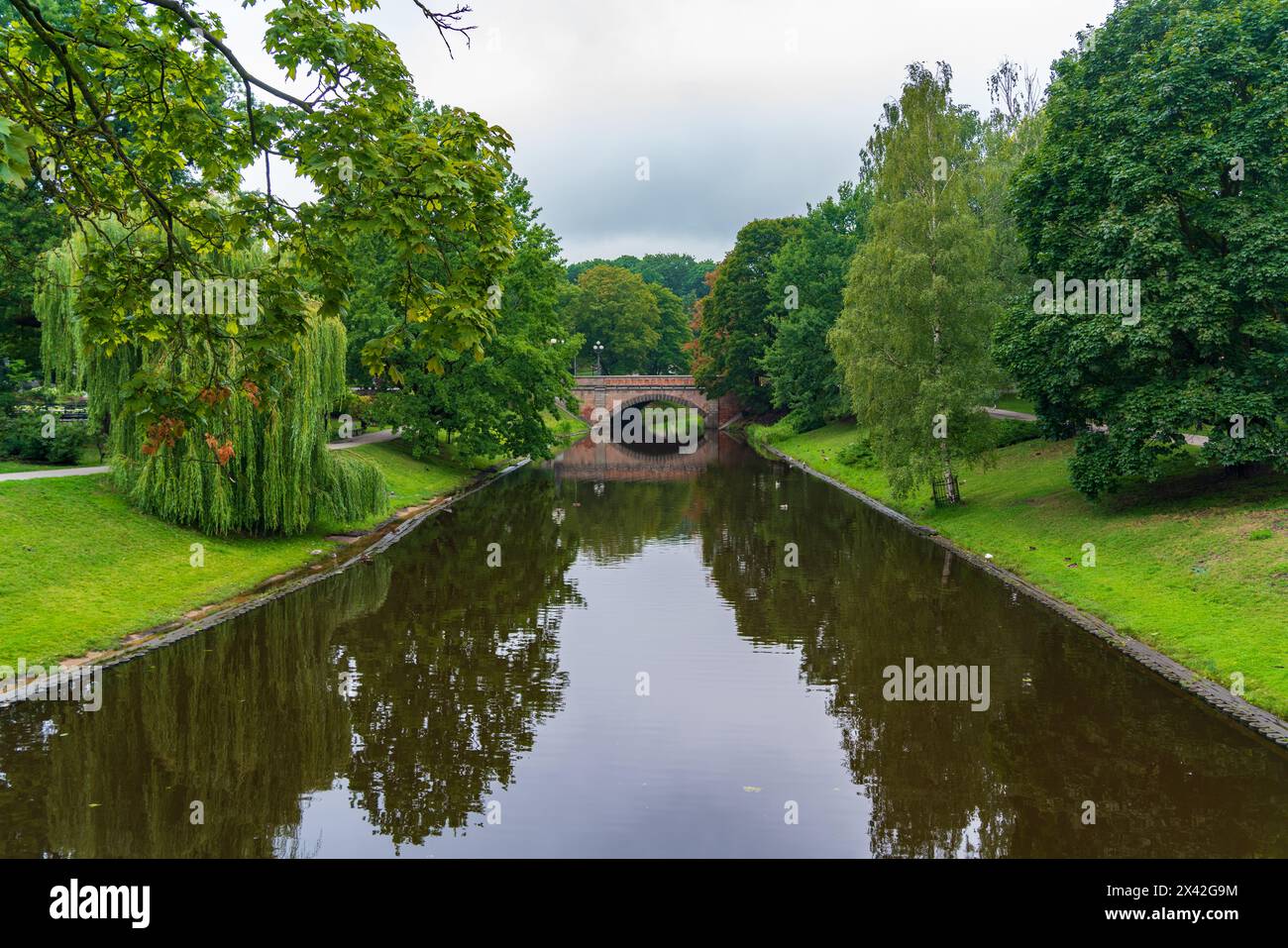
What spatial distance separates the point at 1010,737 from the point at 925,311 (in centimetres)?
2046

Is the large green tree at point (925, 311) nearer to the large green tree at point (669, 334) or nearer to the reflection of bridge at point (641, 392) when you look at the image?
the reflection of bridge at point (641, 392)

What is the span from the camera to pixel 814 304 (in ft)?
217

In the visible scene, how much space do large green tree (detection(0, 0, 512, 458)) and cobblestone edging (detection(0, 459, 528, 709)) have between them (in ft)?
25.8

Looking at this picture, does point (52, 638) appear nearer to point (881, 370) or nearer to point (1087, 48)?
point (881, 370)

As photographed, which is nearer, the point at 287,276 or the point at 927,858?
the point at 287,276

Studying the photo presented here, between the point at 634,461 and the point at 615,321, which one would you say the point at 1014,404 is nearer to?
the point at 634,461

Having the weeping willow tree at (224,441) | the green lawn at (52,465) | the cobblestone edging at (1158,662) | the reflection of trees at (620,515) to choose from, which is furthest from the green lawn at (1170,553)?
the green lawn at (52,465)

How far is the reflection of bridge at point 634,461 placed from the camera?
5233 cm

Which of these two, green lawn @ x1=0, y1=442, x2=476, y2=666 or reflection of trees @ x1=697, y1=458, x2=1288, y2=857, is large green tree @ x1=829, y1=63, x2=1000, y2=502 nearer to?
reflection of trees @ x1=697, y1=458, x2=1288, y2=857

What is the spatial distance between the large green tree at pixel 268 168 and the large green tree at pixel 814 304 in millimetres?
52891

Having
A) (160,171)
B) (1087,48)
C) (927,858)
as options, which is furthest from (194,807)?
(1087,48)

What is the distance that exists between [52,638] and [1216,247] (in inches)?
1072

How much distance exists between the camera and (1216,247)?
23312 mm

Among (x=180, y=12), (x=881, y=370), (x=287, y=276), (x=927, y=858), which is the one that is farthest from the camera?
(x=881, y=370)
